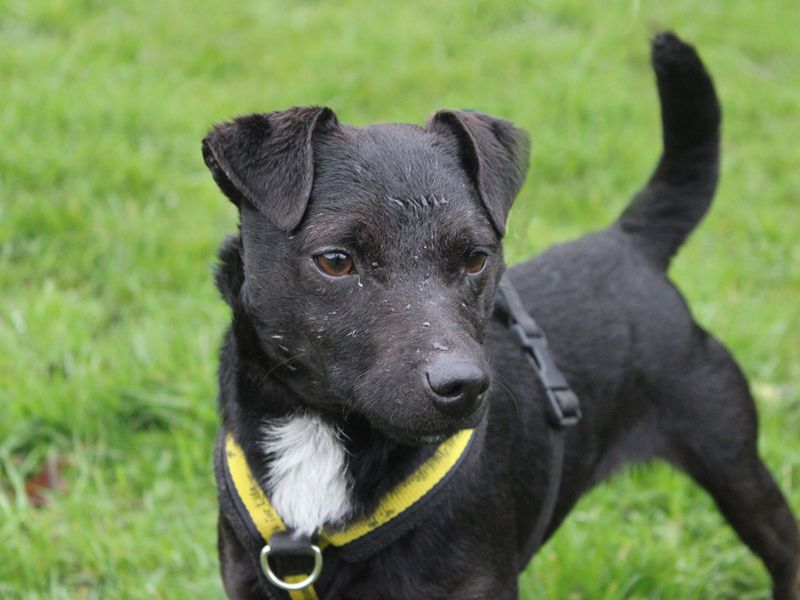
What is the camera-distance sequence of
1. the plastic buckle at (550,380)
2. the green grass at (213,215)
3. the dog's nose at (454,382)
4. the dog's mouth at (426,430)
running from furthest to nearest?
the green grass at (213,215) < the plastic buckle at (550,380) < the dog's mouth at (426,430) < the dog's nose at (454,382)

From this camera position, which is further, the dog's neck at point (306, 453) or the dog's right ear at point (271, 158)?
the dog's neck at point (306, 453)

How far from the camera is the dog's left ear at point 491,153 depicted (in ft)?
8.45

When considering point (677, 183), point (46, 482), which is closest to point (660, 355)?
point (677, 183)

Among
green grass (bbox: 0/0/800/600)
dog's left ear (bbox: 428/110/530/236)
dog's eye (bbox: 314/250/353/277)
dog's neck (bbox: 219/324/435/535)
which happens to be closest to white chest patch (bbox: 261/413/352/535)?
dog's neck (bbox: 219/324/435/535)

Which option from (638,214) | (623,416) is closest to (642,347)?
(623,416)

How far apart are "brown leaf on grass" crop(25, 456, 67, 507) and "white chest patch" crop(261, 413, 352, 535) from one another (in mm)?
1562

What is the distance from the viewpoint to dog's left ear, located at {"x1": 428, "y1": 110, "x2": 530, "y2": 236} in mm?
2574

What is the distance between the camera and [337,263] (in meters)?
2.36

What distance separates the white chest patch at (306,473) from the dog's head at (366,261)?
80 mm

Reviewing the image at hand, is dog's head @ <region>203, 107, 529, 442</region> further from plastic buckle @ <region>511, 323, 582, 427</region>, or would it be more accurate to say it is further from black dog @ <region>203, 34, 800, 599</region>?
plastic buckle @ <region>511, 323, 582, 427</region>

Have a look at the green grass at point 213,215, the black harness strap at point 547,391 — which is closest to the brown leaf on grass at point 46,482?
the green grass at point 213,215

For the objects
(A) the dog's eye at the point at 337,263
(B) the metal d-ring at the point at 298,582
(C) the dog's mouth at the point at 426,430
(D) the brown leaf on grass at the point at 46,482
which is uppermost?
(A) the dog's eye at the point at 337,263

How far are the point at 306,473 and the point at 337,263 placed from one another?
1.84 feet

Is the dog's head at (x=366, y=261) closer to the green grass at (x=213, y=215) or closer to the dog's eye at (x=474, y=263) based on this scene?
the dog's eye at (x=474, y=263)
